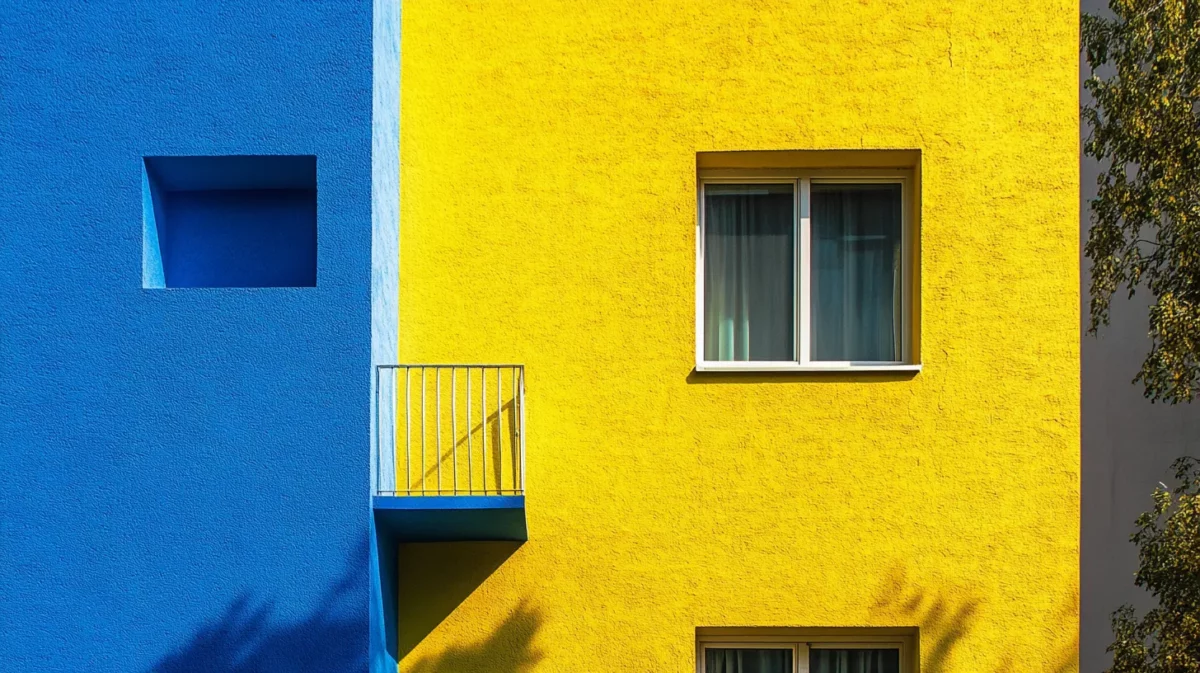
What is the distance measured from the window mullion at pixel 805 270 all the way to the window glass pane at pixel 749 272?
67mm

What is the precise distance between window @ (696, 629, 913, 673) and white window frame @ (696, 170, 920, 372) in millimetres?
1791

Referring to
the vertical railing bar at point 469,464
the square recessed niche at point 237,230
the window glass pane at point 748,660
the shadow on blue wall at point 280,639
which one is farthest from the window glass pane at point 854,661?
the square recessed niche at point 237,230

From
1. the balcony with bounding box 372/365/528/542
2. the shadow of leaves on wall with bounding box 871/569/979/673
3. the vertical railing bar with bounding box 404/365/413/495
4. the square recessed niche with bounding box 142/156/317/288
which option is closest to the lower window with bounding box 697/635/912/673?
the shadow of leaves on wall with bounding box 871/569/979/673

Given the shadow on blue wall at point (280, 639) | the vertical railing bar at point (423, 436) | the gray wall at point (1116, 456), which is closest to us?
the shadow on blue wall at point (280, 639)

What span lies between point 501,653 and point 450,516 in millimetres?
1161

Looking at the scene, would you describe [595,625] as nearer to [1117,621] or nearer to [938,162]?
[938,162]

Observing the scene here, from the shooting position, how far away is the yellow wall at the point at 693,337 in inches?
A: 282

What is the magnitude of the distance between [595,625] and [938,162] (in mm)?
3759

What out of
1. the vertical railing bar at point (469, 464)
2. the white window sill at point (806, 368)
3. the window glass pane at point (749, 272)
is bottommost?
the vertical railing bar at point (469, 464)

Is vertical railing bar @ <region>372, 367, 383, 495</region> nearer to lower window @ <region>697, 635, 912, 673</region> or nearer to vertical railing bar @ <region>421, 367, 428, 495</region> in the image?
vertical railing bar @ <region>421, 367, 428, 495</region>

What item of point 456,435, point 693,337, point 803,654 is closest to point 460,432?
point 456,435

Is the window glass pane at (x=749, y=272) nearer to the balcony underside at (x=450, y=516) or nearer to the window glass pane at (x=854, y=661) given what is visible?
the balcony underside at (x=450, y=516)

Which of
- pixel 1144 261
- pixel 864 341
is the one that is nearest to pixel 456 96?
pixel 864 341

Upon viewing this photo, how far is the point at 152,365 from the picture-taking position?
6.37 m
